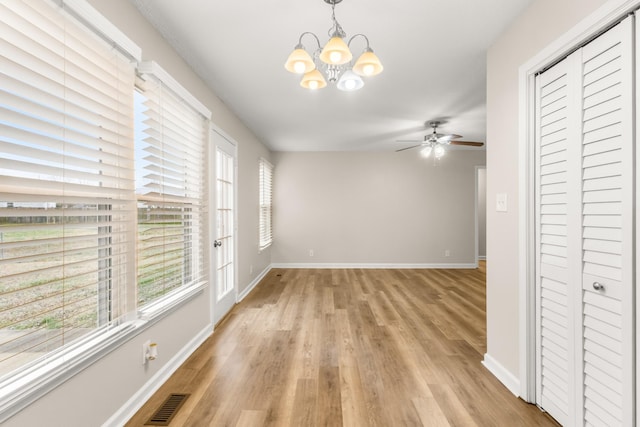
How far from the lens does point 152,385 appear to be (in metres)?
1.98

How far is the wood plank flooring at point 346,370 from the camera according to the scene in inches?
69.6

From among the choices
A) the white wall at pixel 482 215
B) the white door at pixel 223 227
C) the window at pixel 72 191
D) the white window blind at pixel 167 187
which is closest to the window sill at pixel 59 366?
the window at pixel 72 191

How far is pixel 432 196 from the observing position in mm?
6270

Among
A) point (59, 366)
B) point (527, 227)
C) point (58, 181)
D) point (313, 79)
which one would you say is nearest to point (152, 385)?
point (59, 366)

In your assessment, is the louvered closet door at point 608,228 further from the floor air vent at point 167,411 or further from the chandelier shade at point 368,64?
the floor air vent at point 167,411

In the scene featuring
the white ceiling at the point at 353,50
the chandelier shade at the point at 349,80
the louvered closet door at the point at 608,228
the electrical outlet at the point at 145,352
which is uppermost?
the white ceiling at the point at 353,50

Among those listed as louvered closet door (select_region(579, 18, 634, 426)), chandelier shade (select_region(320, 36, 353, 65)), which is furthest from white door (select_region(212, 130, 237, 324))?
louvered closet door (select_region(579, 18, 634, 426))

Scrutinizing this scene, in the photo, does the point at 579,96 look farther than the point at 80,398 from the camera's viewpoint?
Yes

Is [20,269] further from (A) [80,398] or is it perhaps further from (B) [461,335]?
(B) [461,335]

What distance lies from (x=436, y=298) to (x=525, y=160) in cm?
278

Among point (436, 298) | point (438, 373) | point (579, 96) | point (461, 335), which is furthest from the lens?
point (436, 298)

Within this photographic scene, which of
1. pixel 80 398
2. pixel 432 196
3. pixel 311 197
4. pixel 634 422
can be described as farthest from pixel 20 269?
pixel 432 196

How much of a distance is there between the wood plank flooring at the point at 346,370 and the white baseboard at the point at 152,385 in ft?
0.13

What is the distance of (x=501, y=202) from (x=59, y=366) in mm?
2648
